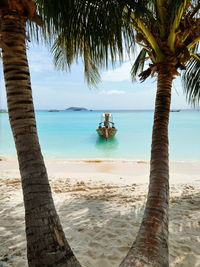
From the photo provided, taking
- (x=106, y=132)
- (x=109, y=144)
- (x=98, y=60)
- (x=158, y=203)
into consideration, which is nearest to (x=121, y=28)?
(x=98, y=60)

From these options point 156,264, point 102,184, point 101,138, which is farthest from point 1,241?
point 101,138

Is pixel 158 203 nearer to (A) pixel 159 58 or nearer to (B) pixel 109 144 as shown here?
(A) pixel 159 58

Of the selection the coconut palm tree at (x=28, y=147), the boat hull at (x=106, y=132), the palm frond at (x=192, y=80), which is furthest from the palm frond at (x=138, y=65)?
the boat hull at (x=106, y=132)

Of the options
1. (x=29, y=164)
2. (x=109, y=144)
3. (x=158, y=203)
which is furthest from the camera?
(x=109, y=144)

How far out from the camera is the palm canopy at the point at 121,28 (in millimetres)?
2314

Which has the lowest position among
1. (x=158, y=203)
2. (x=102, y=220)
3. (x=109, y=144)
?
(x=109, y=144)

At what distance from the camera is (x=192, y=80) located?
5.24m

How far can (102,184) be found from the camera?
678cm

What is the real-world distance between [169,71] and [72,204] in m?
3.33

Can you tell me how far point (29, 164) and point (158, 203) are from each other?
156 cm

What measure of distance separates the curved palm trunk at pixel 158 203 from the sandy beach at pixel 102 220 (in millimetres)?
584

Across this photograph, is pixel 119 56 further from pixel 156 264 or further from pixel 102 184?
pixel 102 184

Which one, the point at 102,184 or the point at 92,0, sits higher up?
the point at 92,0

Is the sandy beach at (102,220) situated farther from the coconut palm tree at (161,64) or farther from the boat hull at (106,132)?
the boat hull at (106,132)
